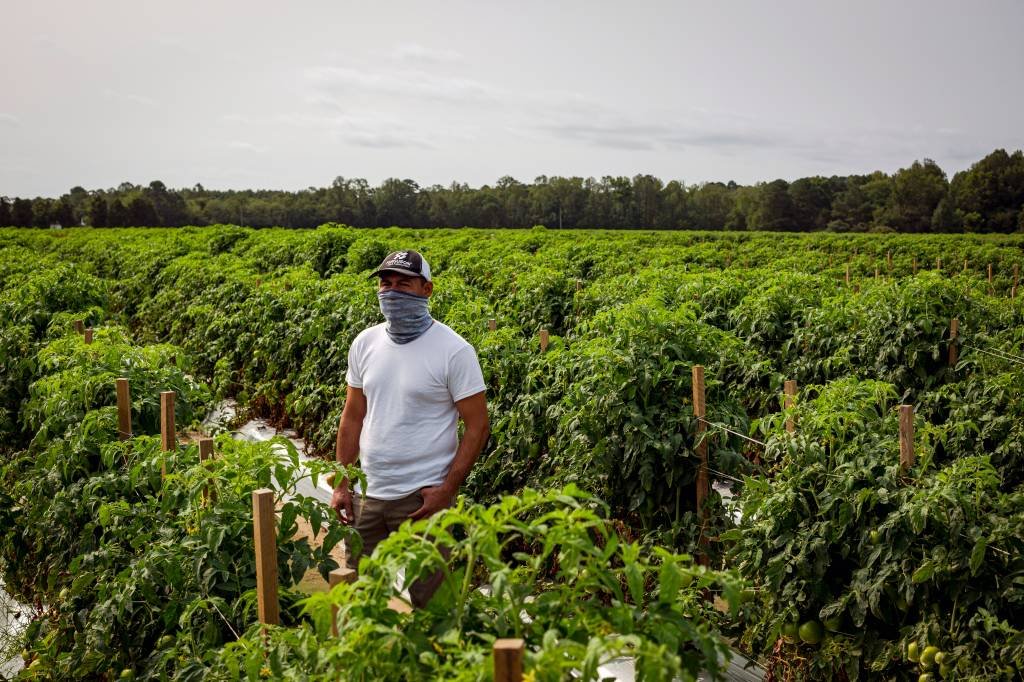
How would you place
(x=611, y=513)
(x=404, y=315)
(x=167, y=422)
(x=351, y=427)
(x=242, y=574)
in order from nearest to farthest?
(x=242, y=574), (x=404, y=315), (x=351, y=427), (x=167, y=422), (x=611, y=513)

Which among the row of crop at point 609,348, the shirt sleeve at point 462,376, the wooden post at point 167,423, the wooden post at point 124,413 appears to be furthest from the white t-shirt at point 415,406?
the wooden post at point 124,413

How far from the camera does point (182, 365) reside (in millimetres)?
5406

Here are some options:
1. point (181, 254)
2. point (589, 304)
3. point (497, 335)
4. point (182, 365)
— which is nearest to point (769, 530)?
point (497, 335)

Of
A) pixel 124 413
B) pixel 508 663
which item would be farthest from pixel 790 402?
pixel 124 413

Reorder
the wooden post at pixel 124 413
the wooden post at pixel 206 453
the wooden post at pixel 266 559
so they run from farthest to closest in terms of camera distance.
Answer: the wooden post at pixel 124 413 < the wooden post at pixel 206 453 < the wooden post at pixel 266 559

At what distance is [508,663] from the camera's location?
4.99 feet

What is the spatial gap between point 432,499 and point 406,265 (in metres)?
0.93

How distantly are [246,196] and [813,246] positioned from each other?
219 ft

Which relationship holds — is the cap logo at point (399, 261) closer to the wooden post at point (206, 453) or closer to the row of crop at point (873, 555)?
the wooden post at point (206, 453)

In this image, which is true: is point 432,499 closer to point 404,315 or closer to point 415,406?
point 415,406

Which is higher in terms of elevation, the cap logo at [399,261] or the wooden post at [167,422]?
the cap logo at [399,261]

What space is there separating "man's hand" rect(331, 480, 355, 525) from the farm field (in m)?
0.15

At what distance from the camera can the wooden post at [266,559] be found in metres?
2.72

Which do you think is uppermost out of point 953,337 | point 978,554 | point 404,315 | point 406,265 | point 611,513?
point 406,265
